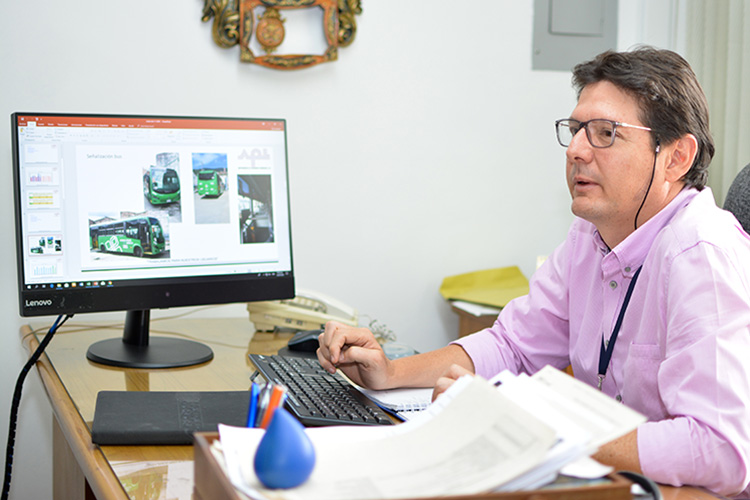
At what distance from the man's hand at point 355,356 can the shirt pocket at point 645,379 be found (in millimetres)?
367

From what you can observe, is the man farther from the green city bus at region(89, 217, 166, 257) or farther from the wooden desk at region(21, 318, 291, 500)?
the green city bus at region(89, 217, 166, 257)

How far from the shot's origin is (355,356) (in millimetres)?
1157

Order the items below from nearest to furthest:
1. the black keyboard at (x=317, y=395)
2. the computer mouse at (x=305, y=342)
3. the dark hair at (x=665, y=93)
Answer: the black keyboard at (x=317, y=395) → the dark hair at (x=665, y=93) → the computer mouse at (x=305, y=342)

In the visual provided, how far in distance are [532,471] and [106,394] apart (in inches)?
28.8

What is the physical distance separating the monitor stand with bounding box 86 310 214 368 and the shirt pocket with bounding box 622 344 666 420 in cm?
80

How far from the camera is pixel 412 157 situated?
7.00ft

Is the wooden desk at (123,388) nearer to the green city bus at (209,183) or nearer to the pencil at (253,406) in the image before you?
the pencil at (253,406)

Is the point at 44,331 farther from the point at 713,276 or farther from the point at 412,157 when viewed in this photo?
the point at 713,276

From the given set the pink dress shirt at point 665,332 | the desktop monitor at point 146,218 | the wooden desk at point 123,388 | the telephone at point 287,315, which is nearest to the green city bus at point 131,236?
the desktop monitor at point 146,218

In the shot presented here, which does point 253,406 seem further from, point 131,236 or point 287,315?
point 287,315

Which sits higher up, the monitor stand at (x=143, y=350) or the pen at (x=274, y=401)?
the pen at (x=274, y=401)

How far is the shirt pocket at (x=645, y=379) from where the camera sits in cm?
103

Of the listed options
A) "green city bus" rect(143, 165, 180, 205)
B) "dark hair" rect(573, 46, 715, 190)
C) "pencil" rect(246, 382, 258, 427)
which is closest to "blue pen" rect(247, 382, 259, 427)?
"pencil" rect(246, 382, 258, 427)

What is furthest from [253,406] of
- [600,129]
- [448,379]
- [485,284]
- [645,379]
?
[485,284]
